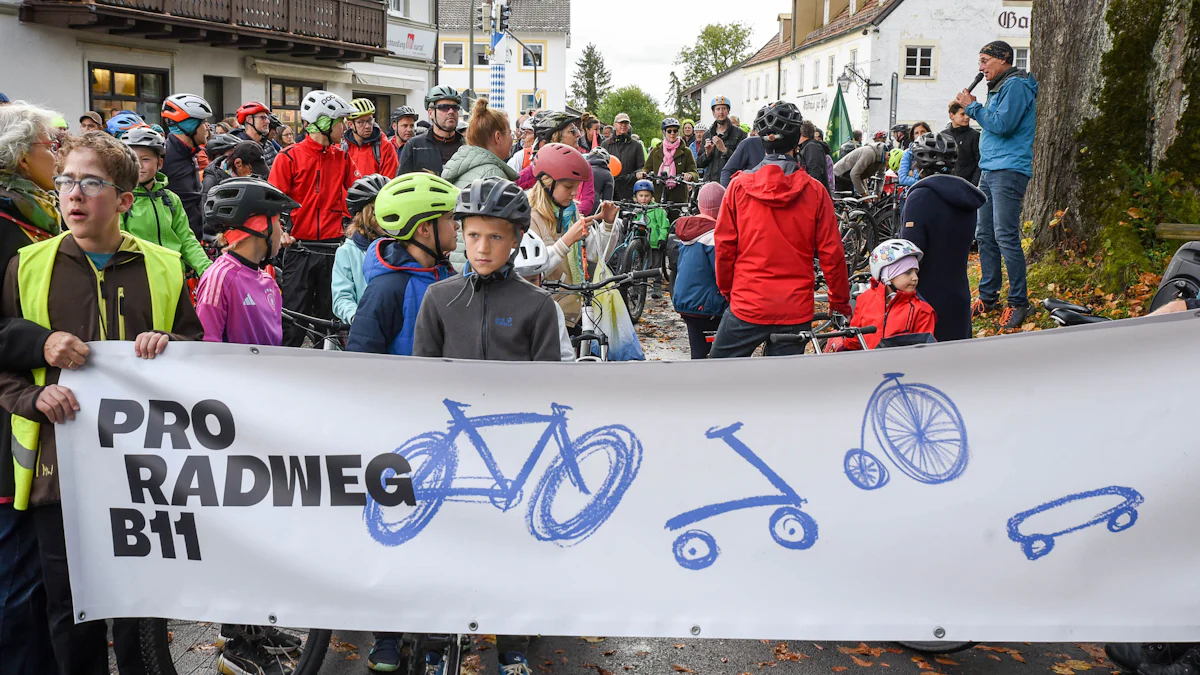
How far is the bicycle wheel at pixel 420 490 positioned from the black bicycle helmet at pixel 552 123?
20.6 ft

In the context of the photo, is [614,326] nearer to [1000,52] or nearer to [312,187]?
[312,187]

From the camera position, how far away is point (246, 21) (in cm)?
3216

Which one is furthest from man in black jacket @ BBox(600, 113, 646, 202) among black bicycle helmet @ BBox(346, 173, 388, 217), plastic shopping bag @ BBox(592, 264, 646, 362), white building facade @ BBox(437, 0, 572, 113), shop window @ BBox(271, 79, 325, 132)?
white building facade @ BBox(437, 0, 572, 113)

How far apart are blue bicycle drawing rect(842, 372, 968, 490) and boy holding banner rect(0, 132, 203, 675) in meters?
2.31

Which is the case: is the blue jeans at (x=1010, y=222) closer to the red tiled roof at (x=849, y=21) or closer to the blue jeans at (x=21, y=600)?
the blue jeans at (x=21, y=600)

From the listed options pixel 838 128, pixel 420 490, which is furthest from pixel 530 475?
pixel 838 128

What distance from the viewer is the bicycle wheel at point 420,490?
3584 mm

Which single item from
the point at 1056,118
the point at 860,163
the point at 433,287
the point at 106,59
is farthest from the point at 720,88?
the point at 433,287

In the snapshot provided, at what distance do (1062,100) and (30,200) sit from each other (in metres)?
9.16

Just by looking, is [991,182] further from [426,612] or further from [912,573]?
[426,612]

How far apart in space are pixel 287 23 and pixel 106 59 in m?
6.81

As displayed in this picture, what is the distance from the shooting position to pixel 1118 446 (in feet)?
11.4

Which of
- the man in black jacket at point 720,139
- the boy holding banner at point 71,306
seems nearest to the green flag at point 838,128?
the man in black jacket at point 720,139

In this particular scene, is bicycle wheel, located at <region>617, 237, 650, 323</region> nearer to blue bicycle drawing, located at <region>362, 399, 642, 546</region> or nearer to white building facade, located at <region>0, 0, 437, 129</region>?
blue bicycle drawing, located at <region>362, 399, 642, 546</region>
